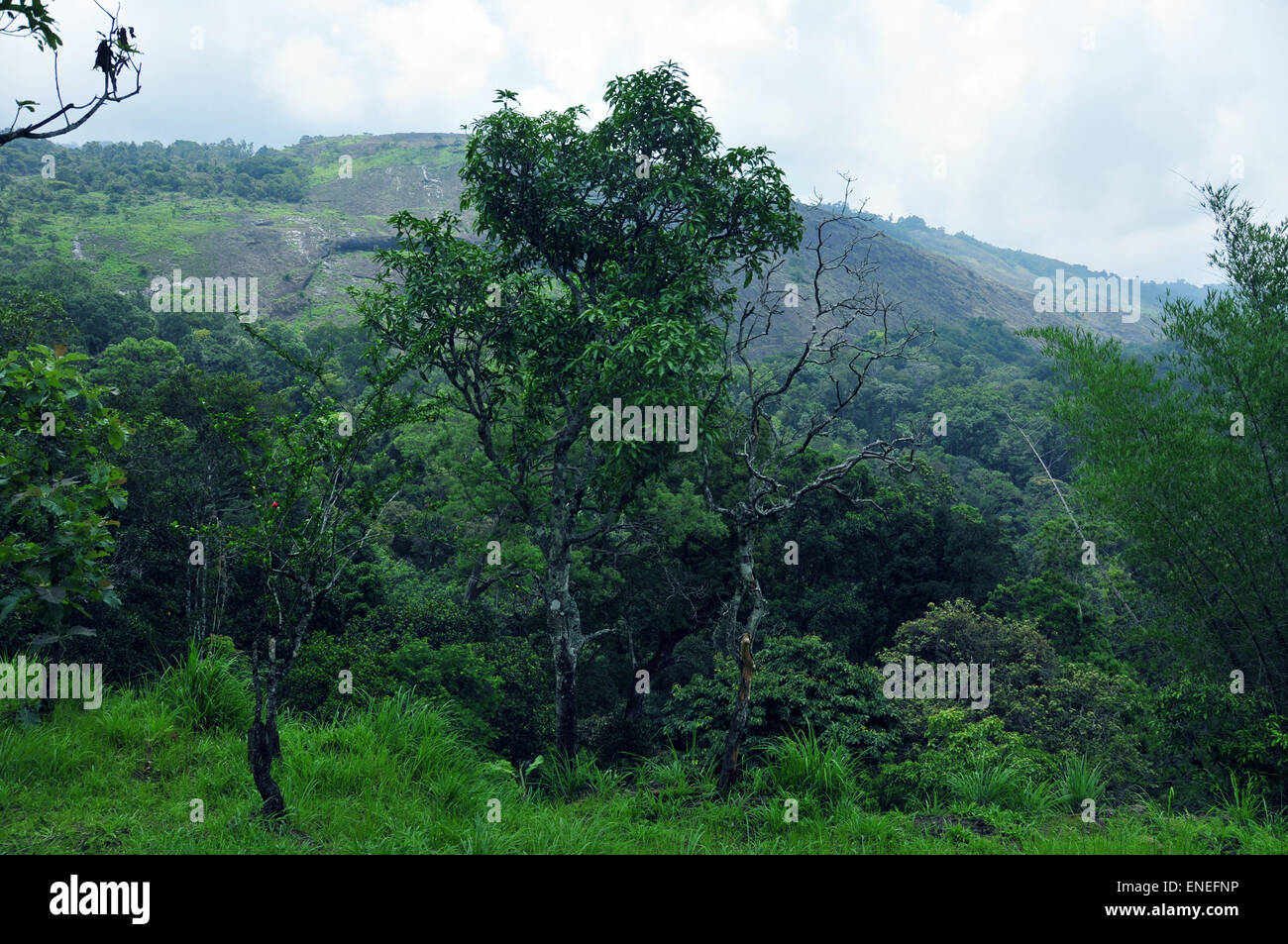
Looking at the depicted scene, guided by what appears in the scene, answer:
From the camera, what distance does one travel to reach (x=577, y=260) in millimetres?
8594

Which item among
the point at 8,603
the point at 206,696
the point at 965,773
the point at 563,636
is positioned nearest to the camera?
the point at 8,603

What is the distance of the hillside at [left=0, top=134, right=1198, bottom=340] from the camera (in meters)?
69.2

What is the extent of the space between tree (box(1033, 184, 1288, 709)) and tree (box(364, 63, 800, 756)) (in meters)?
4.34

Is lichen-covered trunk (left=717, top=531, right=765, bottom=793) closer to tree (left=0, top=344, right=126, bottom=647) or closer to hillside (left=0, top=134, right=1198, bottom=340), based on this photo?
tree (left=0, top=344, right=126, bottom=647)

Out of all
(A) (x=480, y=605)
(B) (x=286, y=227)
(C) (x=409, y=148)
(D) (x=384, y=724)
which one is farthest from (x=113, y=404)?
(C) (x=409, y=148)

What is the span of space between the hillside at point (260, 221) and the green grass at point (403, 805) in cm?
3657

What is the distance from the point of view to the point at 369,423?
5.53 metres

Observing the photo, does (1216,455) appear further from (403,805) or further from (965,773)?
(403,805)

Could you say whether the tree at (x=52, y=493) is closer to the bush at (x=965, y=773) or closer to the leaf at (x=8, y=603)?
the leaf at (x=8, y=603)

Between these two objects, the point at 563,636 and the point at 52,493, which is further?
the point at 563,636

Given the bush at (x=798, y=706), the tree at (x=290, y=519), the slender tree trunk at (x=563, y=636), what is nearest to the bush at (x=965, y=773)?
the bush at (x=798, y=706)

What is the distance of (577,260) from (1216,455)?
6.98m

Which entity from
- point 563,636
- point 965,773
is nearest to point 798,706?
point 965,773

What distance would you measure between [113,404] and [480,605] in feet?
29.5
